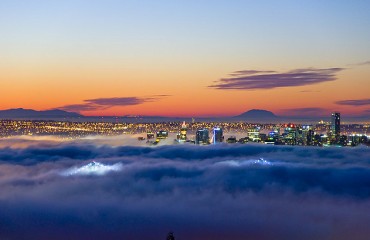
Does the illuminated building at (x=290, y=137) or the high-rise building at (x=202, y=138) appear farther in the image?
the high-rise building at (x=202, y=138)

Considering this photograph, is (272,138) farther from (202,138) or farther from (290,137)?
(202,138)

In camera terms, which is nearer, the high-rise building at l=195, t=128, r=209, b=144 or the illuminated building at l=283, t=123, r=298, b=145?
the illuminated building at l=283, t=123, r=298, b=145

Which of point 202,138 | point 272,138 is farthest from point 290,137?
point 202,138

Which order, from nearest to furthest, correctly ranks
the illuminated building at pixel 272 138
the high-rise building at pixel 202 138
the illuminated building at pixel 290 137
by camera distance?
the illuminated building at pixel 290 137
the illuminated building at pixel 272 138
the high-rise building at pixel 202 138

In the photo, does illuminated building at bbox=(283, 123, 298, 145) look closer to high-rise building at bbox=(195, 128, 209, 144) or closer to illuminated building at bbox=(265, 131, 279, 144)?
illuminated building at bbox=(265, 131, 279, 144)

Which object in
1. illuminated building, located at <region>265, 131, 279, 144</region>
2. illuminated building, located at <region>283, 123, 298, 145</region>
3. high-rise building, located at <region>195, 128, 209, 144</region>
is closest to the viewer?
illuminated building, located at <region>283, 123, 298, 145</region>

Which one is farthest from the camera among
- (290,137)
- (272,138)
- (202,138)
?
(202,138)

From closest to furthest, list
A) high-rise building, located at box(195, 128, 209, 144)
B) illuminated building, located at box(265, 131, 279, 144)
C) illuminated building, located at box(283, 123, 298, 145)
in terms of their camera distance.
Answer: illuminated building, located at box(283, 123, 298, 145)
illuminated building, located at box(265, 131, 279, 144)
high-rise building, located at box(195, 128, 209, 144)

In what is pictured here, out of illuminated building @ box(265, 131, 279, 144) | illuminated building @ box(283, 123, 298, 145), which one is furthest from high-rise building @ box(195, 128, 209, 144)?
illuminated building @ box(283, 123, 298, 145)

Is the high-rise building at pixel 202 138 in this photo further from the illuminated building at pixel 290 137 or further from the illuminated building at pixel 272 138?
the illuminated building at pixel 290 137

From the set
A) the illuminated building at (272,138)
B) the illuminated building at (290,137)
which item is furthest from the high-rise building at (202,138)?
the illuminated building at (290,137)

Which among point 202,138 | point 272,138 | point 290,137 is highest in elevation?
point 290,137

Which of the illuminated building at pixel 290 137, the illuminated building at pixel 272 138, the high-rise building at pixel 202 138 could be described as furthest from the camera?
the high-rise building at pixel 202 138

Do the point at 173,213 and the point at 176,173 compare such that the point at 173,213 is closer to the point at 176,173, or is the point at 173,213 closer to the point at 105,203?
the point at 105,203
